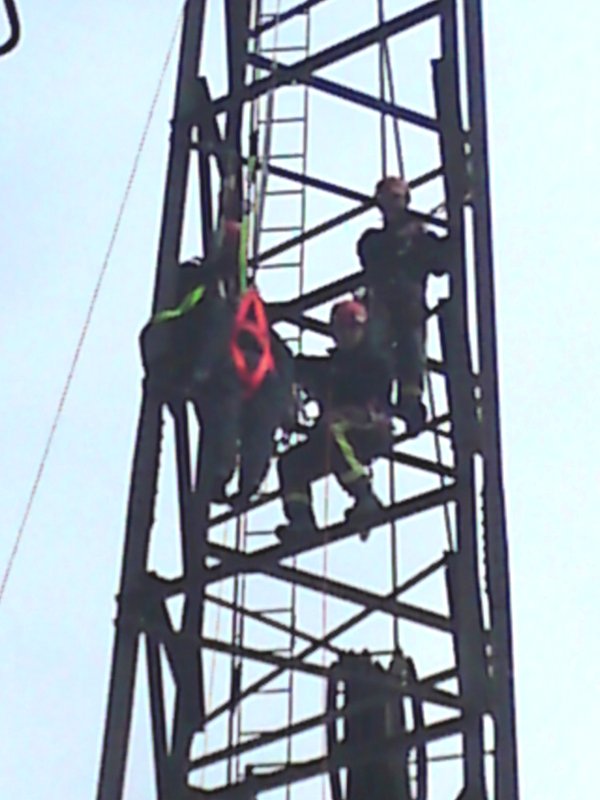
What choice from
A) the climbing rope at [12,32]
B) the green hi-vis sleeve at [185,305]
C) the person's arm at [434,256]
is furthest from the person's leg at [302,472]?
the climbing rope at [12,32]

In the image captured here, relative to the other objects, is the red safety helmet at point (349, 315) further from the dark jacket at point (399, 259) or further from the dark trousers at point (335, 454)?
the dark trousers at point (335, 454)

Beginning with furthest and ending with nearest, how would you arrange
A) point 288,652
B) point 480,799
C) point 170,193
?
point 170,193 < point 288,652 < point 480,799

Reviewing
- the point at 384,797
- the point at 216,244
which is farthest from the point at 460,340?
the point at 384,797

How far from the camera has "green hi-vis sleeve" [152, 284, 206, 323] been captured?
1198 centimetres

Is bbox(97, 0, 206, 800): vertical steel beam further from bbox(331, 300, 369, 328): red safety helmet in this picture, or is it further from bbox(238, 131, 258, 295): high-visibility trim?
bbox(331, 300, 369, 328): red safety helmet

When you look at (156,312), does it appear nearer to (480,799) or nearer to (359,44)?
(359,44)

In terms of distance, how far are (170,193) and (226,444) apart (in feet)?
5.96

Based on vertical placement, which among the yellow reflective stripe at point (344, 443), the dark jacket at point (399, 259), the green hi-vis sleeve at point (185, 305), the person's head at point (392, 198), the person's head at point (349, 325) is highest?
the person's head at point (392, 198)

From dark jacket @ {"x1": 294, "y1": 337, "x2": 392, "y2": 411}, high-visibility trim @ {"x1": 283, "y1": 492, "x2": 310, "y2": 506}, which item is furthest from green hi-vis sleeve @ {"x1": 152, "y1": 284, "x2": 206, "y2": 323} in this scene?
high-visibility trim @ {"x1": 283, "y1": 492, "x2": 310, "y2": 506}

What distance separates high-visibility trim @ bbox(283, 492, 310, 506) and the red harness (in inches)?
27.0

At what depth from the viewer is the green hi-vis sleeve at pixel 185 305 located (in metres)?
12.0

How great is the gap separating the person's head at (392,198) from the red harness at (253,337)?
1.27m

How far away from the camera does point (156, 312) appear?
12.4 metres

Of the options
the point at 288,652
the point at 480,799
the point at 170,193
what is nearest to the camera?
the point at 480,799
